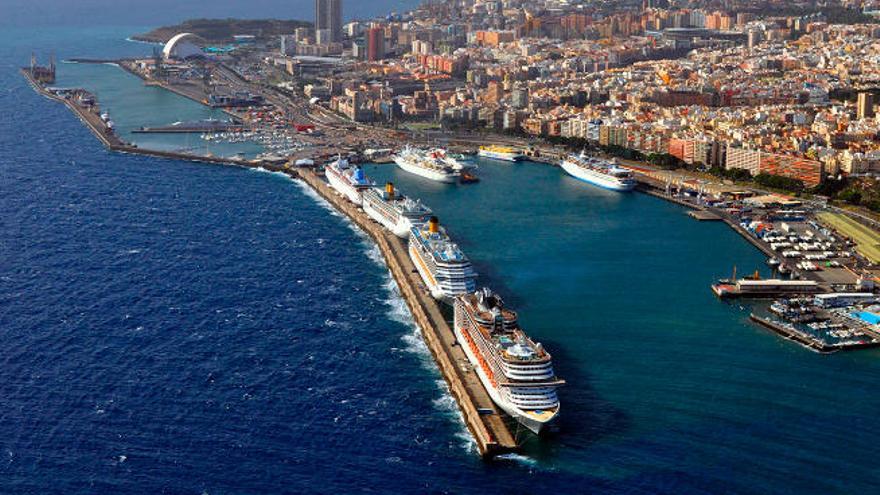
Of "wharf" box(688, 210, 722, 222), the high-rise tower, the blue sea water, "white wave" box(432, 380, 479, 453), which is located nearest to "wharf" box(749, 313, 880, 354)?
the blue sea water

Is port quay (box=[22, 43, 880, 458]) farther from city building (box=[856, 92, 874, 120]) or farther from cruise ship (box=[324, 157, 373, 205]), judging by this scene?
city building (box=[856, 92, 874, 120])

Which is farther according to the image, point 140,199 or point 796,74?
point 796,74

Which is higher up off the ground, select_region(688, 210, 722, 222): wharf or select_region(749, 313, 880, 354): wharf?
select_region(688, 210, 722, 222): wharf

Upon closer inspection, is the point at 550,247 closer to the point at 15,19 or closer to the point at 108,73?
the point at 108,73

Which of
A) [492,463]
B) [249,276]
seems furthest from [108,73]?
[492,463]

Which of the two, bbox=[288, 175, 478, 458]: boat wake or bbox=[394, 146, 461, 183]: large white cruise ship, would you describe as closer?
bbox=[288, 175, 478, 458]: boat wake

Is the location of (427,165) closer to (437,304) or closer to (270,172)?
(270,172)

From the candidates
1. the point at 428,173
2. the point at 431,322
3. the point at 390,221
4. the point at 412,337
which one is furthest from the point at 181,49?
the point at 412,337
